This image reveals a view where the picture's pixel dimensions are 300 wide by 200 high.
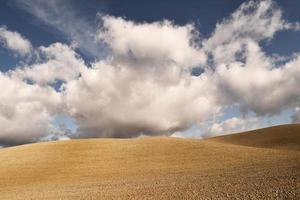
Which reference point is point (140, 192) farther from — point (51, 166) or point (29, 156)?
point (29, 156)

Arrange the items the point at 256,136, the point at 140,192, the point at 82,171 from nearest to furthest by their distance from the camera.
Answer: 1. the point at 140,192
2. the point at 82,171
3. the point at 256,136

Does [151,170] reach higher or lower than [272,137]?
lower

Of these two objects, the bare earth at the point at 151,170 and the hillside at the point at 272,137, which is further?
the hillside at the point at 272,137

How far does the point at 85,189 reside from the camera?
109 ft

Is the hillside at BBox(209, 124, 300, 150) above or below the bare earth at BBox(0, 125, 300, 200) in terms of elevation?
above

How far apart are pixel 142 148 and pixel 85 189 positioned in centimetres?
2798

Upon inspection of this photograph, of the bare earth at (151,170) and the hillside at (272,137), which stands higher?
the hillside at (272,137)

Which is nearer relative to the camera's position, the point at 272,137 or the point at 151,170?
the point at 151,170

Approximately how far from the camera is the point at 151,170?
146 ft

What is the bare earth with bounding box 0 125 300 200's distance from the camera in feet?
84.2

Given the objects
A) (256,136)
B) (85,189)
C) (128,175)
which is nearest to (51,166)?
(128,175)

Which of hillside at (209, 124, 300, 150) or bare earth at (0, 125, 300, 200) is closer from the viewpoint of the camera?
bare earth at (0, 125, 300, 200)

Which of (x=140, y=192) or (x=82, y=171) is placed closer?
(x=140, y=192)

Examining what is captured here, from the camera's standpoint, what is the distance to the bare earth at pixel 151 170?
84.2 feet
